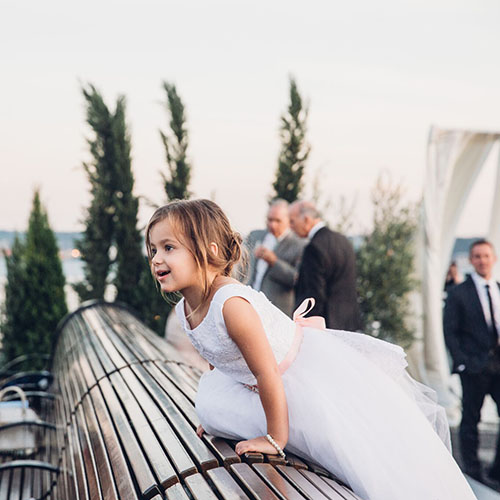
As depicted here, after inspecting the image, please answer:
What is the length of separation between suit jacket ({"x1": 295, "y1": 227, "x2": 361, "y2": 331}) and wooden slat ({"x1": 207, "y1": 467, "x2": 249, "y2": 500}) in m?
3.82

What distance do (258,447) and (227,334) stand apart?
1.30 ft

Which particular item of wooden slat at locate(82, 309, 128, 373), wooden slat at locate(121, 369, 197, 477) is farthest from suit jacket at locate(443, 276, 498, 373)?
wooden slat at locate(121, 369, 197, 477)

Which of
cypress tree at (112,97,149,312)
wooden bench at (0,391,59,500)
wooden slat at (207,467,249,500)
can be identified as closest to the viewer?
wooden slat at (207,467,249,500)

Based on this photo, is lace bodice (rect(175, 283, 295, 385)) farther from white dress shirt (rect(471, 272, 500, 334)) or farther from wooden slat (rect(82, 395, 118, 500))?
white dress shirt (rect(471, 272, 500, 334))

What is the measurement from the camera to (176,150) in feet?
32.6

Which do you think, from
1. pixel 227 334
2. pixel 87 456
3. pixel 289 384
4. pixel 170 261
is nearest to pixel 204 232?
pixel 170 261

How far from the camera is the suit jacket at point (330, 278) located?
5.64m

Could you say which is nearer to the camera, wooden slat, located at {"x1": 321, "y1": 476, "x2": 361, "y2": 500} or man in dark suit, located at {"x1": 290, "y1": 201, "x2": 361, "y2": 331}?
wooden slat, located at {"x1": 321, "y1": 476, "x2": 361, "y2": 500}

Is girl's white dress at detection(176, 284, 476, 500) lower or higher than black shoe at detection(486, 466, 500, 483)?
higher

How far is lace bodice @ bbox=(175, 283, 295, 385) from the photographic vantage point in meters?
2.01

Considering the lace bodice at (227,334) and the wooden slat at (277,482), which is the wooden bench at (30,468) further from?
the wooden slat at (277,482)

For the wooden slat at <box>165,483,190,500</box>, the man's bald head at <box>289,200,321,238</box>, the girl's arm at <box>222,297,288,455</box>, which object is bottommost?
the wooden slat at <box>165,483,190,500</box>

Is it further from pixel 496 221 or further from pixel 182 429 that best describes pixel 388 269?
pixel 182 429

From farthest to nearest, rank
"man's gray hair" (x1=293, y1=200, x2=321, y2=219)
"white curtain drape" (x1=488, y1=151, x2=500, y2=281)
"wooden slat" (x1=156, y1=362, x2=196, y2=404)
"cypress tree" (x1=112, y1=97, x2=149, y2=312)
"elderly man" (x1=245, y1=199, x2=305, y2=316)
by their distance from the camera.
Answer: "cypress tree" (x1=112, y1=97, x2=149, y2=312) → "white curtain drape" (x1=488, y1=151, x2=500, y2=281) → "elderly man" (x1=245, y1=199, x2=305, y2=316) → "man's gray hair" (x1=293, y1=200, x2=321, y2=219) → "wooden slat" (x1=156, y1=362, x2=196, y2=404)
